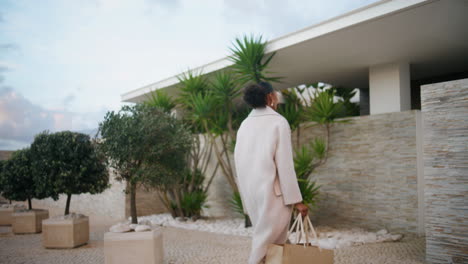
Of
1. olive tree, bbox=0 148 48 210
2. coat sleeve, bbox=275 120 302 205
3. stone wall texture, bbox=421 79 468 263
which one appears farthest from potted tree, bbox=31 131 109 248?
stone wall texture, bbox=421 79 468 263

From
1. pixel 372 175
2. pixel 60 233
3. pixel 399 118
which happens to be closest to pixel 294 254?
pixel 60 233

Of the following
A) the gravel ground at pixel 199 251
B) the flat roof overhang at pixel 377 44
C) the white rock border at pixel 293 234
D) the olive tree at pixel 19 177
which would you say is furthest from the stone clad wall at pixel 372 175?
the olive tree at pixel 19 177

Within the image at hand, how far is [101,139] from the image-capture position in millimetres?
5699

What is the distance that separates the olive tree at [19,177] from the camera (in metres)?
6.39

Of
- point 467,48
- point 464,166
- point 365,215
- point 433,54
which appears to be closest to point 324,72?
point 433,54

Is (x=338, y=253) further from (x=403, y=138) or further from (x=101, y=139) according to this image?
(x=101, y=139)

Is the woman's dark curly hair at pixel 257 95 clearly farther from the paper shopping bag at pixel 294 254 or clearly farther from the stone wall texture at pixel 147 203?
→ the stone wall texture at pixel 147 203

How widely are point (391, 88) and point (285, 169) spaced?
17.1 feet

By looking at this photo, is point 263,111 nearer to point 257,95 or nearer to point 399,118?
point 257,95

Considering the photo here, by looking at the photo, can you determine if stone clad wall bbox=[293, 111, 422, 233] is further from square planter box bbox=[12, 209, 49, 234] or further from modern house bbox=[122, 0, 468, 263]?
square planter box bbox=[12, 209, 49, 234]

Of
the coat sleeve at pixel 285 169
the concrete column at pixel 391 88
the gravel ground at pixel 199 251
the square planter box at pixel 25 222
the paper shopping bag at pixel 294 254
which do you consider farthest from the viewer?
the concrete column at pixel 391 88

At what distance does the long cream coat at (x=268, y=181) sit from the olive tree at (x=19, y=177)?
5467mm

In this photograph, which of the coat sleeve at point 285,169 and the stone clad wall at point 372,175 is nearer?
the coat sleeve at point 285,169

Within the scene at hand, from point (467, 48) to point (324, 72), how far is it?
256 cm
